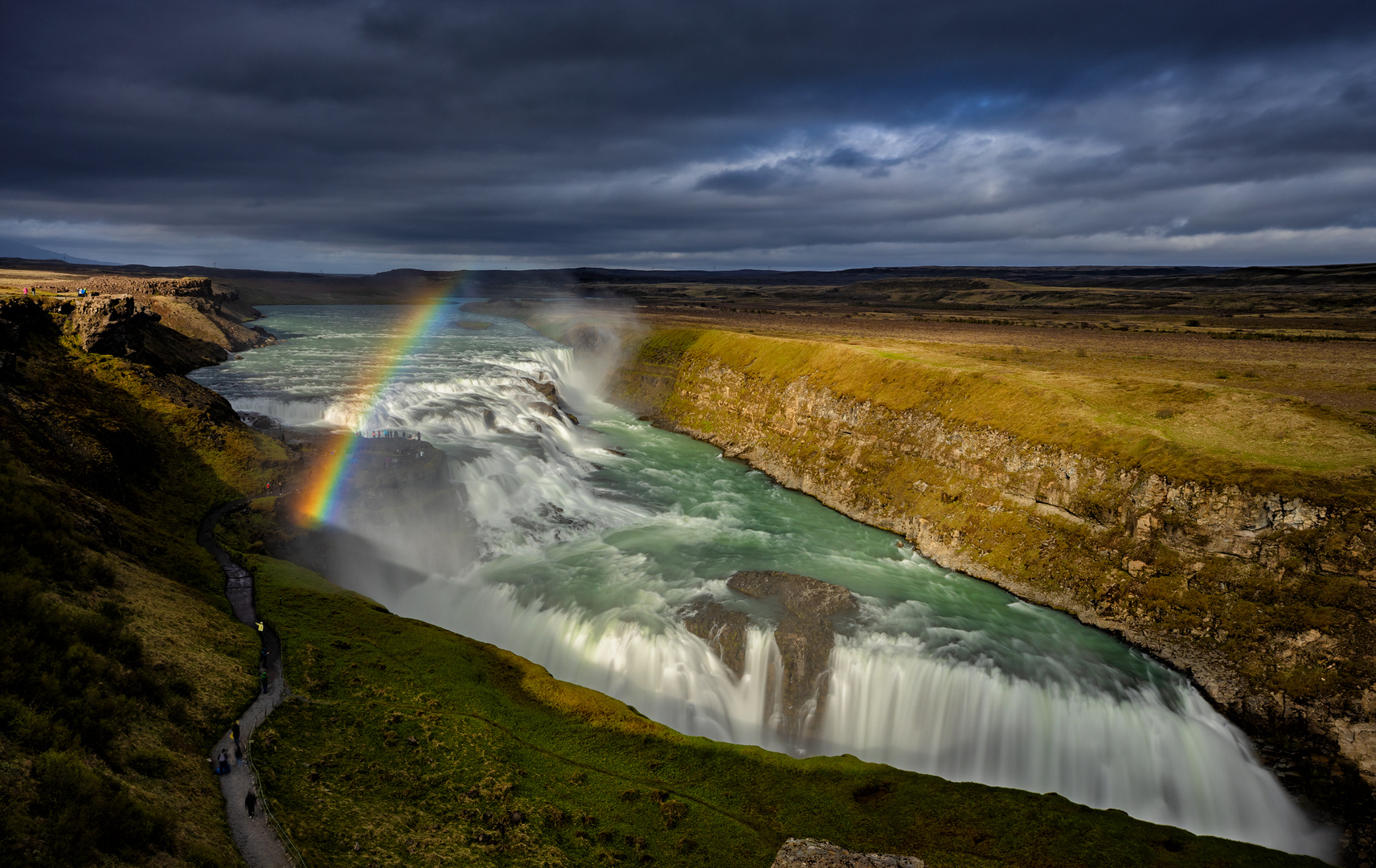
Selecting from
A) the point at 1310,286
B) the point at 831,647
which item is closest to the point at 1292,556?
the point at 831,647

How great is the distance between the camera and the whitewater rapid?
2392 centimetres

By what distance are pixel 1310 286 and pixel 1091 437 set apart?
21775 cm

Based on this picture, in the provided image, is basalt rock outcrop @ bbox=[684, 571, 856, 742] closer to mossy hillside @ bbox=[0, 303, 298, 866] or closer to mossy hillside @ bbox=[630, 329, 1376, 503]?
mossy hillside @ bbox=[0, 303, 298, 866]

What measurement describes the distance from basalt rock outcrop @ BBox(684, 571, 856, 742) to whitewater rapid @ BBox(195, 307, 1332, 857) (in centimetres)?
42

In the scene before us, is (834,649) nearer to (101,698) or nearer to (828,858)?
(828,858)

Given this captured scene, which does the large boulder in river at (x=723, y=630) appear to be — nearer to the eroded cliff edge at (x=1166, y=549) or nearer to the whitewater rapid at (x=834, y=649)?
the whitewater rapid at (x=834, y=649)

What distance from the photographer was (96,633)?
1733 centimetres

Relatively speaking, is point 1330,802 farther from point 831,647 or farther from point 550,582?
point 550,582

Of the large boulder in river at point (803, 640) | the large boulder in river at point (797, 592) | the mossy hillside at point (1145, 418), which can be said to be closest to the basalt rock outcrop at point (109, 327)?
the large boulder in river at point (797, 592)

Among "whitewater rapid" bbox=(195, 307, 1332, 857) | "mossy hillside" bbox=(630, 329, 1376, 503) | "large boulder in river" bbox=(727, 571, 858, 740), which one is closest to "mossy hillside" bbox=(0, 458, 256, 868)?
"whitewater rapid" bbox=(195, 307, 1332, 857)

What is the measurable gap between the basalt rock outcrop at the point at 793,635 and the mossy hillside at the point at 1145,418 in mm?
17656

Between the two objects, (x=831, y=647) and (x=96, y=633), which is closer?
(x=96, y=633)

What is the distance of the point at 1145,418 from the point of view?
36.7 m

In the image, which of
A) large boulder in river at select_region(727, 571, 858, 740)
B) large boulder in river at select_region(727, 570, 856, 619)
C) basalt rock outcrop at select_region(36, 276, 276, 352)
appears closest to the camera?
large boulder in river at select_region(727, 571, 858, 740)
